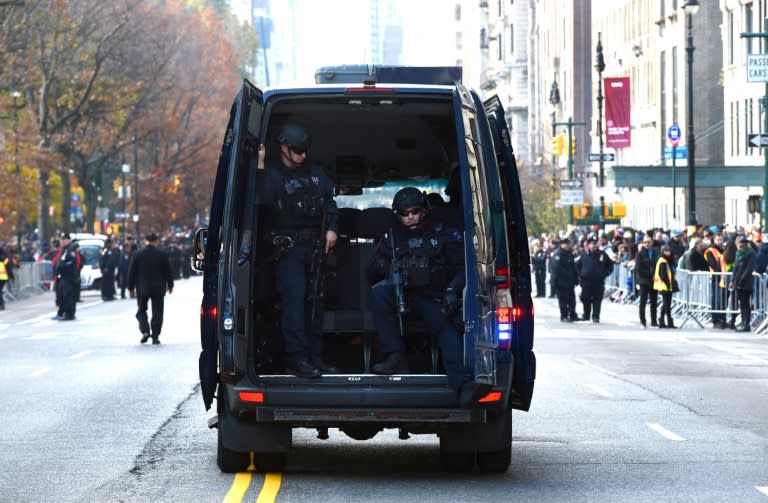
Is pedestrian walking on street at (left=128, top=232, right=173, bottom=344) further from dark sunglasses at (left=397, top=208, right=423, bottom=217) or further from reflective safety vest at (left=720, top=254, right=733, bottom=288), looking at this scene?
dark sunglasses at (left=397, top=208, right=423, bottom=217)

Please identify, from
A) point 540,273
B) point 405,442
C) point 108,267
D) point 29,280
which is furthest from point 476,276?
point 29,280

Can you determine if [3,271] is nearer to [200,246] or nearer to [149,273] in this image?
[149,273]

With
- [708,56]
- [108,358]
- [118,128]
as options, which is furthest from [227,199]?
[118,128]

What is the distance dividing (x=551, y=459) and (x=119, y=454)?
3090 millimetres

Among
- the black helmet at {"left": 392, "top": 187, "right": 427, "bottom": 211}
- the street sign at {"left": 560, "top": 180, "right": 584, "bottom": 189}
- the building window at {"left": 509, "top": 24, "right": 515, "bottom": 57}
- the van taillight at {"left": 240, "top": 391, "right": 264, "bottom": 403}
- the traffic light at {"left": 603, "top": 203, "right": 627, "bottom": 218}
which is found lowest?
the van taillight at {"left": 240, "top": 391, "right": 264, "bottom": 403}

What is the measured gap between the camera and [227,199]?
1198 centimetres

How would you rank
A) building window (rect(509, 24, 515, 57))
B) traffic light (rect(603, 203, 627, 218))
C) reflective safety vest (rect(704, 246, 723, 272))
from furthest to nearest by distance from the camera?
building window (rect(509, 24, 515, 57)), traffic light (rect(603, 203, 627, 218)), reflective safety vest (rect(704, 246, 723, 272))

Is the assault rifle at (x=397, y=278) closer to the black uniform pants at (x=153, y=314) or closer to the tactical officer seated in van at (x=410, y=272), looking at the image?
the tactical officer seated in van at (x=410, y=272)

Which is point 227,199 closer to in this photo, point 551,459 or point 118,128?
point 551,459

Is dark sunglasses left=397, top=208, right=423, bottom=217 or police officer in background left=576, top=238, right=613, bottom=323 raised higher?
dark sunglasses left=397, top=208, right=423, bottom=217

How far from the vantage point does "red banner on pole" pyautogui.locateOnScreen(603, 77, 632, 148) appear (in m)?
66.1

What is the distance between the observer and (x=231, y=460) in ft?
41.4

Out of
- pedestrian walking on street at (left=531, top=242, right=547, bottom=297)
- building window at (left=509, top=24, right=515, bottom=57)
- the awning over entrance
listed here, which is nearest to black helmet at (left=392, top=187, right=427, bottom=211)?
pedestrian walking on street at (left=531, top=242, right=547, bottom=297)

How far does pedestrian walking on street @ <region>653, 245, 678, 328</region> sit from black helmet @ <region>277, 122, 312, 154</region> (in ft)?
80.3
